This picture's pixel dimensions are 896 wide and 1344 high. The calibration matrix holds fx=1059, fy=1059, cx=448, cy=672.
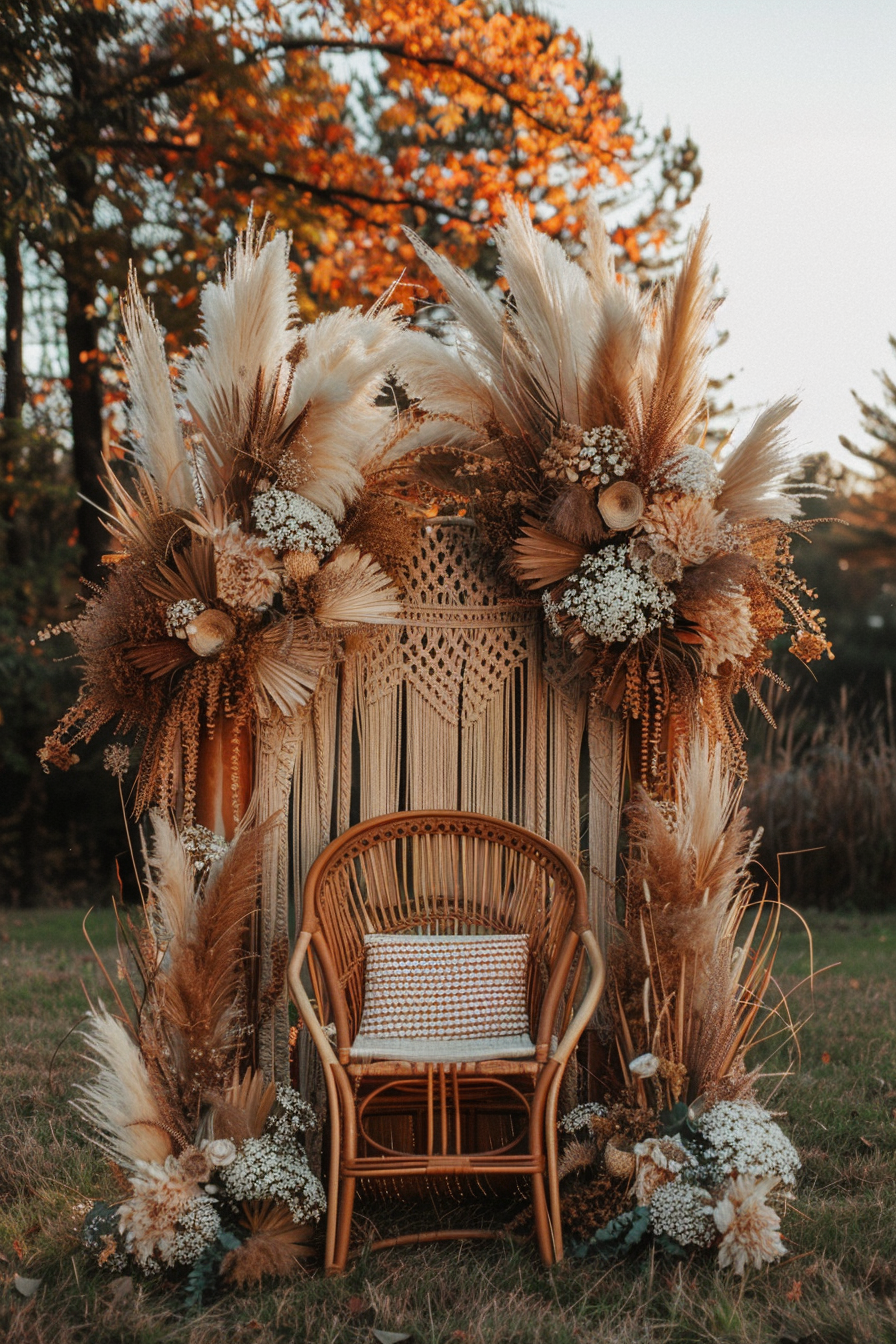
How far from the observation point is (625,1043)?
8.75 ft

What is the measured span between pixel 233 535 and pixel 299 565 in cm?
18

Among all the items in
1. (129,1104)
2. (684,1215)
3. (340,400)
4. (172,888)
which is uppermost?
(340,400)

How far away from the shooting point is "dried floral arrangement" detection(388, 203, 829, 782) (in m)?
2.72

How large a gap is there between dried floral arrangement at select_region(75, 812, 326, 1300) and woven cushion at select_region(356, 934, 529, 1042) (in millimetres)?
335

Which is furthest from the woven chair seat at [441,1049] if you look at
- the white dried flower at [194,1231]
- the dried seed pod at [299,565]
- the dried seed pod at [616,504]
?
the dried seed pod at [616,504]

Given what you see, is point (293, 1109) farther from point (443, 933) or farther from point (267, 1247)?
point (443, 933)

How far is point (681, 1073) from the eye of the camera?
2553 mm

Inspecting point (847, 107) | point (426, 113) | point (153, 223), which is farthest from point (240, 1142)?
point (426, 113)

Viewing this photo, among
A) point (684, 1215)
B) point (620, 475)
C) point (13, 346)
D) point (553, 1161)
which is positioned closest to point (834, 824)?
point (620, 475)

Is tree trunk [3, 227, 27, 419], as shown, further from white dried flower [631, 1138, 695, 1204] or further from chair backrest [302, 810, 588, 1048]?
white dried flower [631, 1138, 695, 1204]

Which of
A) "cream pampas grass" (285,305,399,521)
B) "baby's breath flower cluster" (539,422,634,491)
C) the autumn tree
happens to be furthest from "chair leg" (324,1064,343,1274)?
the autumn tree

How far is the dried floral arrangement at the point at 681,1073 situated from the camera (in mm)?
2336

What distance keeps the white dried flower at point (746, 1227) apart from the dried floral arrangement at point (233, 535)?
4.97 feet

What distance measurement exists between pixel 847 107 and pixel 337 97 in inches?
193
